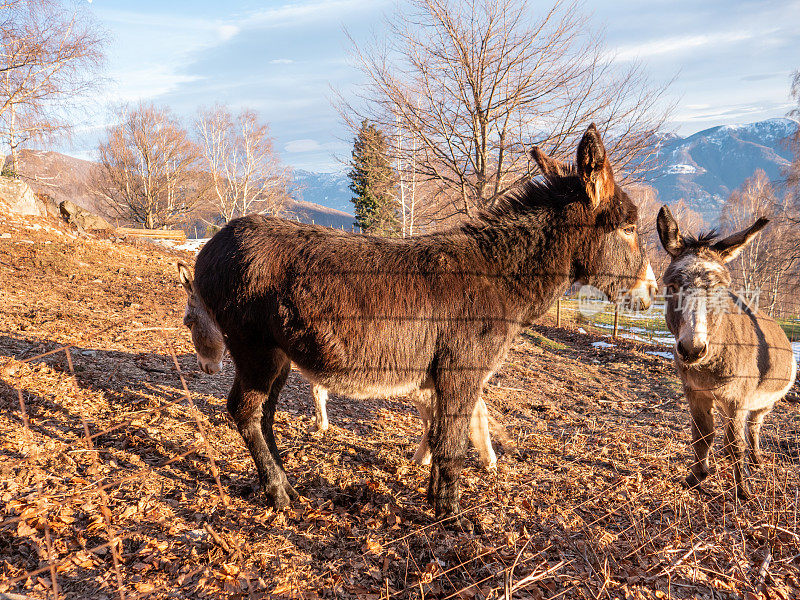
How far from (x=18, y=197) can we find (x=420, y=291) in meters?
16.7

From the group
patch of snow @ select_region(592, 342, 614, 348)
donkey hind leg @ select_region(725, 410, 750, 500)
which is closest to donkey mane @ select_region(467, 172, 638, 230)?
donkey hind leg @ select_region(725, 410, 750, 500)

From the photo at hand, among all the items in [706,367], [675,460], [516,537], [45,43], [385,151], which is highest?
[45,43]

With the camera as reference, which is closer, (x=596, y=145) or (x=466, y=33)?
(x=596, y=145)

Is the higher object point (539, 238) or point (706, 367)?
point (539, 238)

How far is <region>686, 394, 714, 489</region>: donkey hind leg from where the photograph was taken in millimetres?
3723

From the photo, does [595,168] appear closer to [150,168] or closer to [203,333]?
[203,333]

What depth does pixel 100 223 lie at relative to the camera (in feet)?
54.1

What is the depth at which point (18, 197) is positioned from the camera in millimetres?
13547

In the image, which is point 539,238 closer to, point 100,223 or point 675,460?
point 675,460

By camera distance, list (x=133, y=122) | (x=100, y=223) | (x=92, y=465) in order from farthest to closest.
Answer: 1. (x=133, y=122)
2. (x=100, y=223)
3. (x=92, y=465)

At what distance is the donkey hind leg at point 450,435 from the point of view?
3107 mm

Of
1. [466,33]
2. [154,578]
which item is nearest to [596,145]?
[154,578]

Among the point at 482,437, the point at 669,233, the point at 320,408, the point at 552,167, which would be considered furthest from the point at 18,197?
the point at 669,233

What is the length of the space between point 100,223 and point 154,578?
1806cm
